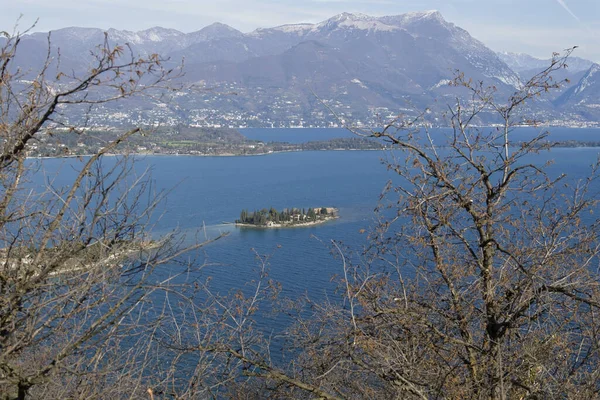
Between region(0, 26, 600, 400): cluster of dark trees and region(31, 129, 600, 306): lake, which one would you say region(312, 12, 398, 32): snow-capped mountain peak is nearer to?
region(31, 129, 600, 306): lake

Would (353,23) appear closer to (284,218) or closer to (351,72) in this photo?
(351,72)

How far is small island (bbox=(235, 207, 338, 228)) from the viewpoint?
27188 mm

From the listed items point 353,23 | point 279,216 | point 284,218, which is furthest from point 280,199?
point 353,23

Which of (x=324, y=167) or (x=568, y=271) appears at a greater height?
(x=568, y=271)

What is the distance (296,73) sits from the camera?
401 ft

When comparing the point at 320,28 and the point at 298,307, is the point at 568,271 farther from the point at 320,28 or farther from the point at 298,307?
the point at 320,28

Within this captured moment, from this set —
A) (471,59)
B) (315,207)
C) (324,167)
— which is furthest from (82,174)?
(471,59)

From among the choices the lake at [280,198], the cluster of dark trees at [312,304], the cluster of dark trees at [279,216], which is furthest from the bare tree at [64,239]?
the cluster of dark trees at [279,216]

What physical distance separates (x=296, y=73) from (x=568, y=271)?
122 m

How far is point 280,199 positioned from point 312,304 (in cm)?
3059

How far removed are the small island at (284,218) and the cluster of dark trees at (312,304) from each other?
78.0ft

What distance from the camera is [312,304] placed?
3311mm

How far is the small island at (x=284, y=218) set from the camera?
27188 millimetres

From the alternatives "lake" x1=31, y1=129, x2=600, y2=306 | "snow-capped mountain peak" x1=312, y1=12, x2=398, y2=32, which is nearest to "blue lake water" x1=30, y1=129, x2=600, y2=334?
"lake" x1=31, y1=129, x2=600, y2=306
